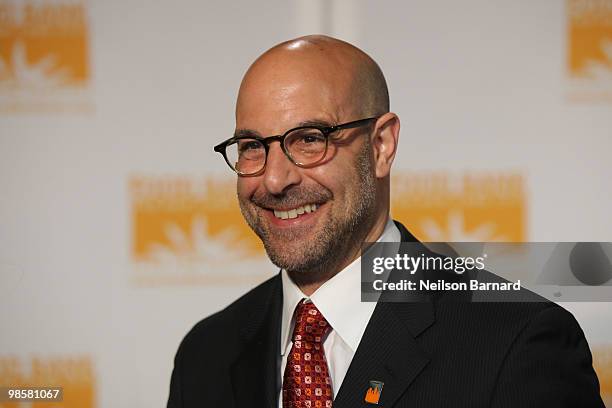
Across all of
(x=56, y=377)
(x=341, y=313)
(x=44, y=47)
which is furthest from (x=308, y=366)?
(x=44, y=47)

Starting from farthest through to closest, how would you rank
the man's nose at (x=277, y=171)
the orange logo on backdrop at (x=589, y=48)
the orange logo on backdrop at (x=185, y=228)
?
the orange logo on backdrop at (x=185, y=228) < the orange logo on backdrop at (x=589, y=48) < the man's nose at (x=277, y=171)

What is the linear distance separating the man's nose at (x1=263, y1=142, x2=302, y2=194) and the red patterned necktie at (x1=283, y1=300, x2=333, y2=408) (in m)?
0.28

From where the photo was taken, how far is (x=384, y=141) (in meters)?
1.92

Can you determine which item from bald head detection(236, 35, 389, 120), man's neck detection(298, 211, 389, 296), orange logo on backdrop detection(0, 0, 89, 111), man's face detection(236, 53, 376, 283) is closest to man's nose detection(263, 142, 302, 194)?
man's face detection(236, 53, 376, 283)

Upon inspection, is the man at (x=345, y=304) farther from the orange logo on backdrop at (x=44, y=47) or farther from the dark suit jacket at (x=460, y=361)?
the orange logo on backdrop at (x=44, y=47)

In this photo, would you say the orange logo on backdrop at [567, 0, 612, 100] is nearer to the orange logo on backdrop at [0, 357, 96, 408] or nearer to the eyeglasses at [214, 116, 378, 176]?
the eyeglasses at [214, 116, 378, 176]

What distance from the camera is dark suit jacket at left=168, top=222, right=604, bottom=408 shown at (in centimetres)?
166

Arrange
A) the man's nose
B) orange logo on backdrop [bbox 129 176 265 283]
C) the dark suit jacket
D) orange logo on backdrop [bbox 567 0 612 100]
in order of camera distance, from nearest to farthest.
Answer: the dark suit jacket, the man's nose, orange logo on backdrop [bbox 567 0 612 100], orange logo on backdrop [bbox 129 176 265 283]

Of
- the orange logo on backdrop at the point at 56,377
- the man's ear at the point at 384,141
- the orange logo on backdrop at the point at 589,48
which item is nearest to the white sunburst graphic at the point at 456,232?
the orange logo on backdrop at the point at 589,48

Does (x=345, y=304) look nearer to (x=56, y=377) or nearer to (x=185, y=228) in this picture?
(x=185, y=228)

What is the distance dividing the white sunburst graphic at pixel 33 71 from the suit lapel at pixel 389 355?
1436 mm

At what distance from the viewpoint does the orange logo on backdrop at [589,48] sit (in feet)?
8.40

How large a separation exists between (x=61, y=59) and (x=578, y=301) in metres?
1.74

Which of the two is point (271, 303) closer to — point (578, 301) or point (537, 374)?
point (537, 374)
